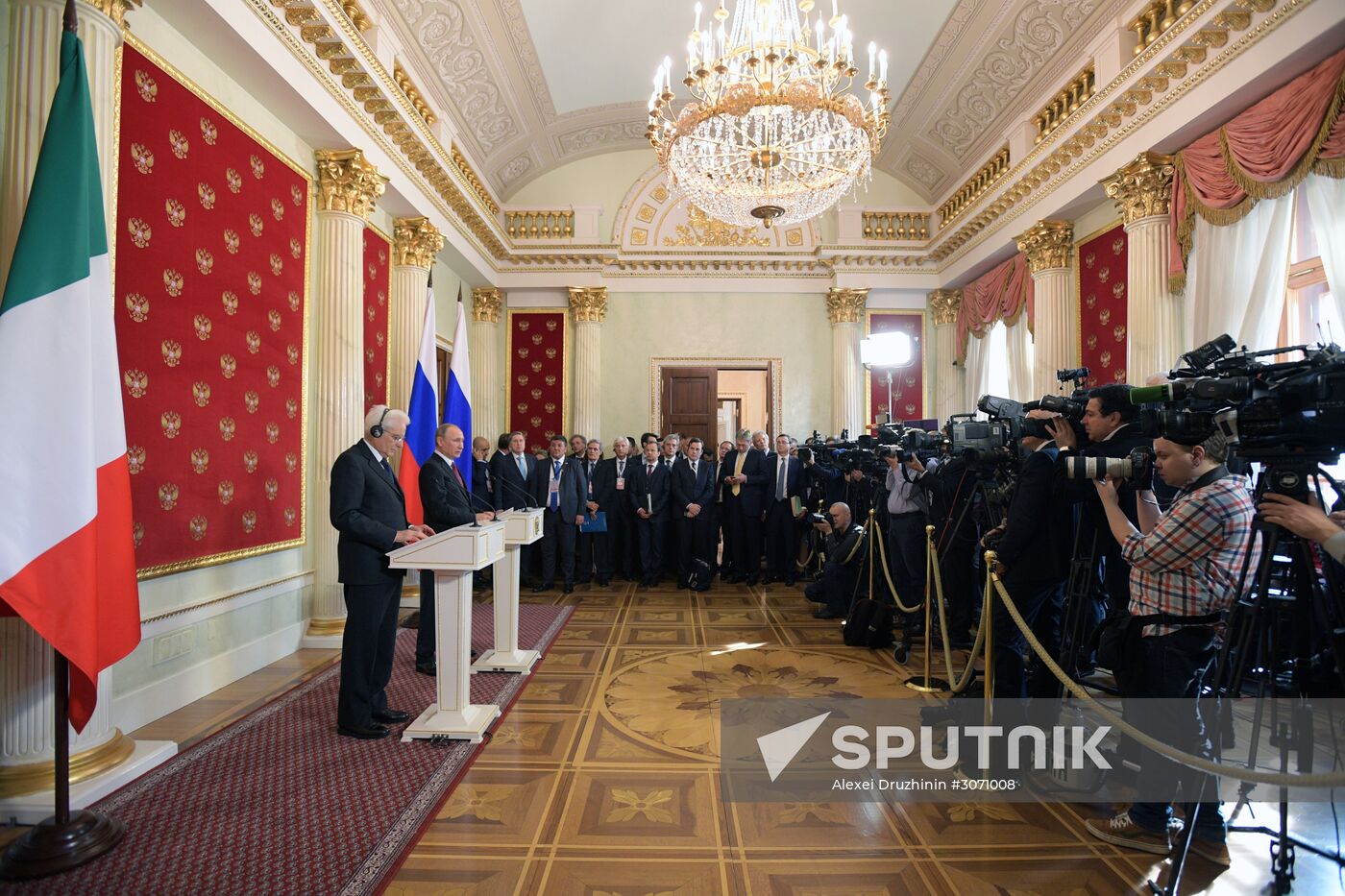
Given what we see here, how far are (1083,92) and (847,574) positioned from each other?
477 centimetres

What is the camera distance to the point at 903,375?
403 inches

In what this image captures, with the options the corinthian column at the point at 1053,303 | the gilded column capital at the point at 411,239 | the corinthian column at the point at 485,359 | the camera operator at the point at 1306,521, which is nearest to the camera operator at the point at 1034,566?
the camera operator at the point at 1306,521

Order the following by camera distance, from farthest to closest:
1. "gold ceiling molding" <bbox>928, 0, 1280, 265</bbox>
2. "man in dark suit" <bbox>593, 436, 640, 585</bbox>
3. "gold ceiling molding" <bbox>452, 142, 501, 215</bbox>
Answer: "gold ceiling molding" <bbox>452, 142, 501, 215</bbox>
"man in dark suit" <bbox>593, 436, 640, 585</bbox>
"gold ceiling molding" <bbox>928, 0, 1280, 265</bbox>

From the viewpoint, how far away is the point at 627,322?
10281 millimetres

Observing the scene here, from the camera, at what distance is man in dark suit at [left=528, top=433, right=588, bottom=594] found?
7.15 metres

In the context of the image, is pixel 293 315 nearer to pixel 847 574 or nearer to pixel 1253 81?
pixel 847 574

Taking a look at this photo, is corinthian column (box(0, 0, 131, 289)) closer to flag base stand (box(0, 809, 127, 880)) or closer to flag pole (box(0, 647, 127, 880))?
flag pole (box(0, 647, 127, 880))

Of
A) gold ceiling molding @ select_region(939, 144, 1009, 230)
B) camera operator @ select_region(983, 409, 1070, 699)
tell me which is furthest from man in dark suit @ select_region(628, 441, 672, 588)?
gold ceiling molding @ select_region(939, 144, 1009, 230)

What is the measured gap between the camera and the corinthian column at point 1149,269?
17.9 ft

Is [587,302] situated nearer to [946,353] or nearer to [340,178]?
[340,178]

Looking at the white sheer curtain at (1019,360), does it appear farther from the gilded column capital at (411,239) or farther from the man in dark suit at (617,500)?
the gilded column capital at (411,239)

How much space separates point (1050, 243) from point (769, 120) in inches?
143

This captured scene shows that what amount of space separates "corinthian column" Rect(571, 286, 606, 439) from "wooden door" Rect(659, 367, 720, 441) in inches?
41.5

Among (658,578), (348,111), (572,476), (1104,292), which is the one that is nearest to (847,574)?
(658,578)
